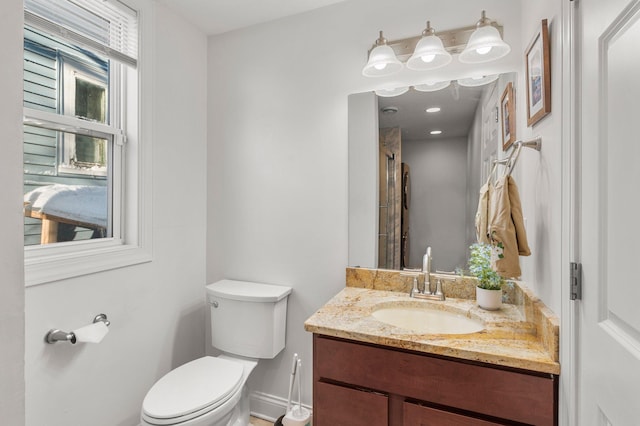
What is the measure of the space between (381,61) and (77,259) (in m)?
1.73

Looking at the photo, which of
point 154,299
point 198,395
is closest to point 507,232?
point 198,395

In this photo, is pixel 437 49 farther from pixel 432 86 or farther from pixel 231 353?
pixel 231 353

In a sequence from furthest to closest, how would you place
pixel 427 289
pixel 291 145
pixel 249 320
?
pixel 291 145, pixel 249 320, pixel 427 289

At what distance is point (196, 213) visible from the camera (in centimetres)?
210

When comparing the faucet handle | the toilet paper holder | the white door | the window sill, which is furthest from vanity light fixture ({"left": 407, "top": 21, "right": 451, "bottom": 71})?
the toilet paper holder

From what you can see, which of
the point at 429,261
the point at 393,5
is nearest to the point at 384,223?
the point at 429,261

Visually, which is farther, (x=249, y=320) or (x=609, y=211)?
(x=249, y=320)

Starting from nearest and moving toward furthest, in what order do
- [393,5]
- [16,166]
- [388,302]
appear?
[16,166] < [388,302] < [393,5]

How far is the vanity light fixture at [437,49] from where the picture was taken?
138 centimetres

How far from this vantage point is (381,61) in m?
1.56

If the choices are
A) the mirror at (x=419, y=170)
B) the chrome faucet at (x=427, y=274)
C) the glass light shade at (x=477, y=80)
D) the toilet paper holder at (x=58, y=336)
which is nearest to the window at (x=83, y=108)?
the toilet paper holder at (x=58, y=336)

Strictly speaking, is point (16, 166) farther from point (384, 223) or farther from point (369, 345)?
point (384, 223)

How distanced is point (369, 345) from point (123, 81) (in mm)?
1846

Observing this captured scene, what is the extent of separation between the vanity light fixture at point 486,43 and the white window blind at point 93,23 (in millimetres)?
1691
